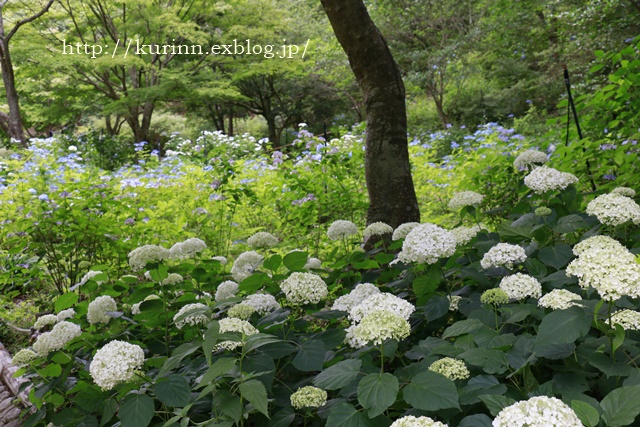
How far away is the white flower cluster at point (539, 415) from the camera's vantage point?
721mm

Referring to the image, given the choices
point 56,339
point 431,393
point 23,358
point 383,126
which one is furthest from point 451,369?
point 383,126

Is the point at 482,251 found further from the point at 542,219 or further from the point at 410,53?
A: the point at 410,53

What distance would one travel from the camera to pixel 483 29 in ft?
32.7

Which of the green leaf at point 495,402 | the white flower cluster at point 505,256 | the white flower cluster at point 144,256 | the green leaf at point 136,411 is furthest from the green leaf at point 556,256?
the white flower cluster at point 144,256

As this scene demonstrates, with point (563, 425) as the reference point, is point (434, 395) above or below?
below

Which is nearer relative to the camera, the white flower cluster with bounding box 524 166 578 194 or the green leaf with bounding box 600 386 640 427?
the green leaf with bounding box 600 386 640 427

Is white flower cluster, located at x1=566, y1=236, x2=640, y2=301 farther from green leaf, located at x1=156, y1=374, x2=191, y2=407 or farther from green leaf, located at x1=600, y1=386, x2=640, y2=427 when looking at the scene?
green leaf, located at x1=156, y1=374, x2=191, y2=407

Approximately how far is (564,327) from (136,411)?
967mm

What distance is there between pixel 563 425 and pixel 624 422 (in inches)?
6.2

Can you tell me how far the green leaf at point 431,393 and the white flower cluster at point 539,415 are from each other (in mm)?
156

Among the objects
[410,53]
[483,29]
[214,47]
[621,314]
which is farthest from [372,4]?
[621,314]

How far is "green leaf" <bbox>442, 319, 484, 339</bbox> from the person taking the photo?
120 cm

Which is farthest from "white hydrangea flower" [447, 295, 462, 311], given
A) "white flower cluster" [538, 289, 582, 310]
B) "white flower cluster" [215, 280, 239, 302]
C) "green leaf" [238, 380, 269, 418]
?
"white flower cluster" [215, 280, 239, 302]

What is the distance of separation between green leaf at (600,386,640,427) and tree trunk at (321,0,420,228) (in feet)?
6.36
